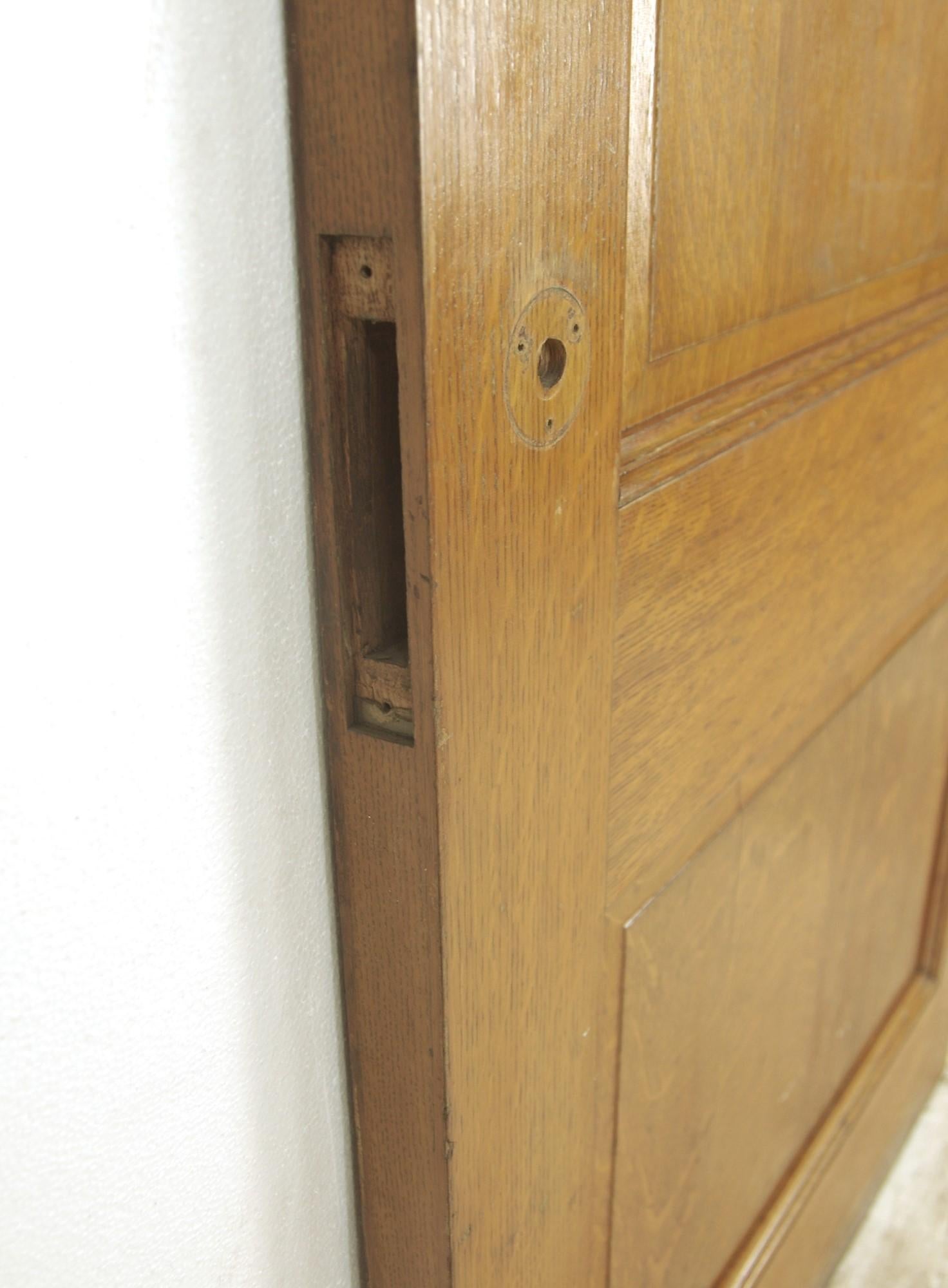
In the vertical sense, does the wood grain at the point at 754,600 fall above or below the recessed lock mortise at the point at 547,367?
below

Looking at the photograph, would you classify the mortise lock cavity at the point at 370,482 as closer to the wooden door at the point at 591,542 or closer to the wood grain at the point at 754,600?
the wooden door at the point at 591,542

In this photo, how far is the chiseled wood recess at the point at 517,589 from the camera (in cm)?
38

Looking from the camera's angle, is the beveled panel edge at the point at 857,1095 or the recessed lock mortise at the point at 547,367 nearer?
the recessed lock mortise at the point at 547,367

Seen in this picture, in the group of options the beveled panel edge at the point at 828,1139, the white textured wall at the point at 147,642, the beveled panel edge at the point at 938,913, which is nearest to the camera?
the white textured wall at the point at 147,642

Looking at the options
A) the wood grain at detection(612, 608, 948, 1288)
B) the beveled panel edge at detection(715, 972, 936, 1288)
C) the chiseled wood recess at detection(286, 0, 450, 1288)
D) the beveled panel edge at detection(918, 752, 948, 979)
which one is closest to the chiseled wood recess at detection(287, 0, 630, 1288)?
the chiseled wood recess at detection(286, 0, 450, 1288)

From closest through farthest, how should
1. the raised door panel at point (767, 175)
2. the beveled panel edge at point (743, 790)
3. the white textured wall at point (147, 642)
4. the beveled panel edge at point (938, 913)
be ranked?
the white textured wall at point (147, 642), the raised door panel at point (767, 175), the beveled panel edge at point (743, 790), the beveled panel edge at point (938, 913)

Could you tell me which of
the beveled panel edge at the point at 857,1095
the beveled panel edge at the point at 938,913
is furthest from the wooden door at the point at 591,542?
the beveled panel edge at the point at 938,913

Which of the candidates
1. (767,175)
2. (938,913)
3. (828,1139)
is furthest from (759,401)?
(938,913)

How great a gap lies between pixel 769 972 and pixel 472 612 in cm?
52

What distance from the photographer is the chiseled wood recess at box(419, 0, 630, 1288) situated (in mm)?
379

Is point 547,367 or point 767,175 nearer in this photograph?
point 547,367

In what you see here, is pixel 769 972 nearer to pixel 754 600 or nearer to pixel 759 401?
pixel 754 600

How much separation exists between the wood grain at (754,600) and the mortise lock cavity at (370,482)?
0.12 m

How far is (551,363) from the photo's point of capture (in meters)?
0.44
